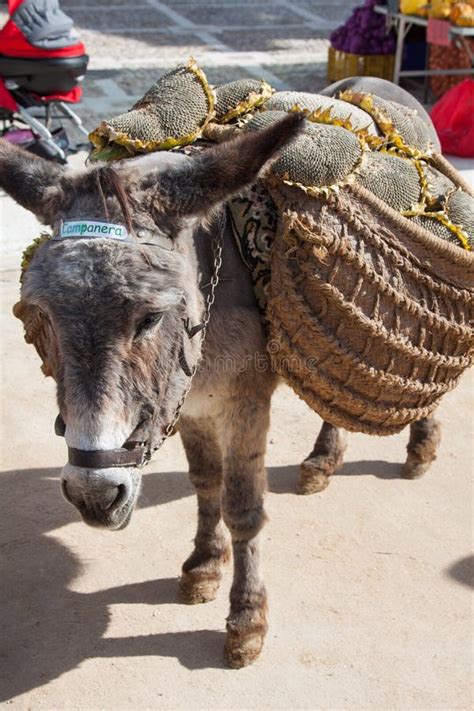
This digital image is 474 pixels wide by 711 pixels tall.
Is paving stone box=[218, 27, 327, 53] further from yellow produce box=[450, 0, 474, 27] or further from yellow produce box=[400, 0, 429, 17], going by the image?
yellow produce box=[450, 0, 474, 27]

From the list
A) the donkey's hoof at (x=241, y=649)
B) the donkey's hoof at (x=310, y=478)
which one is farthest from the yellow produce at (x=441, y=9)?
the donkey's hoof at (x=241, y=649)

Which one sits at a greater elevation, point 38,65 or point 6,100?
point 38,65

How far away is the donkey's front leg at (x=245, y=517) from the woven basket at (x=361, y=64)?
8.97 metres

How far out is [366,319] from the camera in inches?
120

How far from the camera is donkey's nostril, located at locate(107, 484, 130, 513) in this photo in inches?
97.7

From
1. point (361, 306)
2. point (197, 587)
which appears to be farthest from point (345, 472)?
point (361, 306)

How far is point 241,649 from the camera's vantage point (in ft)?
10.8

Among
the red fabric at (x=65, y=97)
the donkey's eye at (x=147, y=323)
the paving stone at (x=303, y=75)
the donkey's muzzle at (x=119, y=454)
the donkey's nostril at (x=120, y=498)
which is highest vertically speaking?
the donkey's eye at (x=147, y=323)

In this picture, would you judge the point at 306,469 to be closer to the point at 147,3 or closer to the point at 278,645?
the point at 278,645

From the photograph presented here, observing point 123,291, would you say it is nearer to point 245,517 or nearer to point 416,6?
point 245,517

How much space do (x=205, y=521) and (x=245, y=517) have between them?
1.41 ft

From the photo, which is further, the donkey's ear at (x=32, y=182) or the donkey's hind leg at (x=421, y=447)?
the donkey's hind leg at (x=421, y=447)

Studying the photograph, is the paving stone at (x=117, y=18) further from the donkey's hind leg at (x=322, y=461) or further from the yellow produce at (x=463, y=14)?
the donkey's hind leg at (x=322, y=461)

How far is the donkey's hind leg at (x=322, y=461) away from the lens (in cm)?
434
